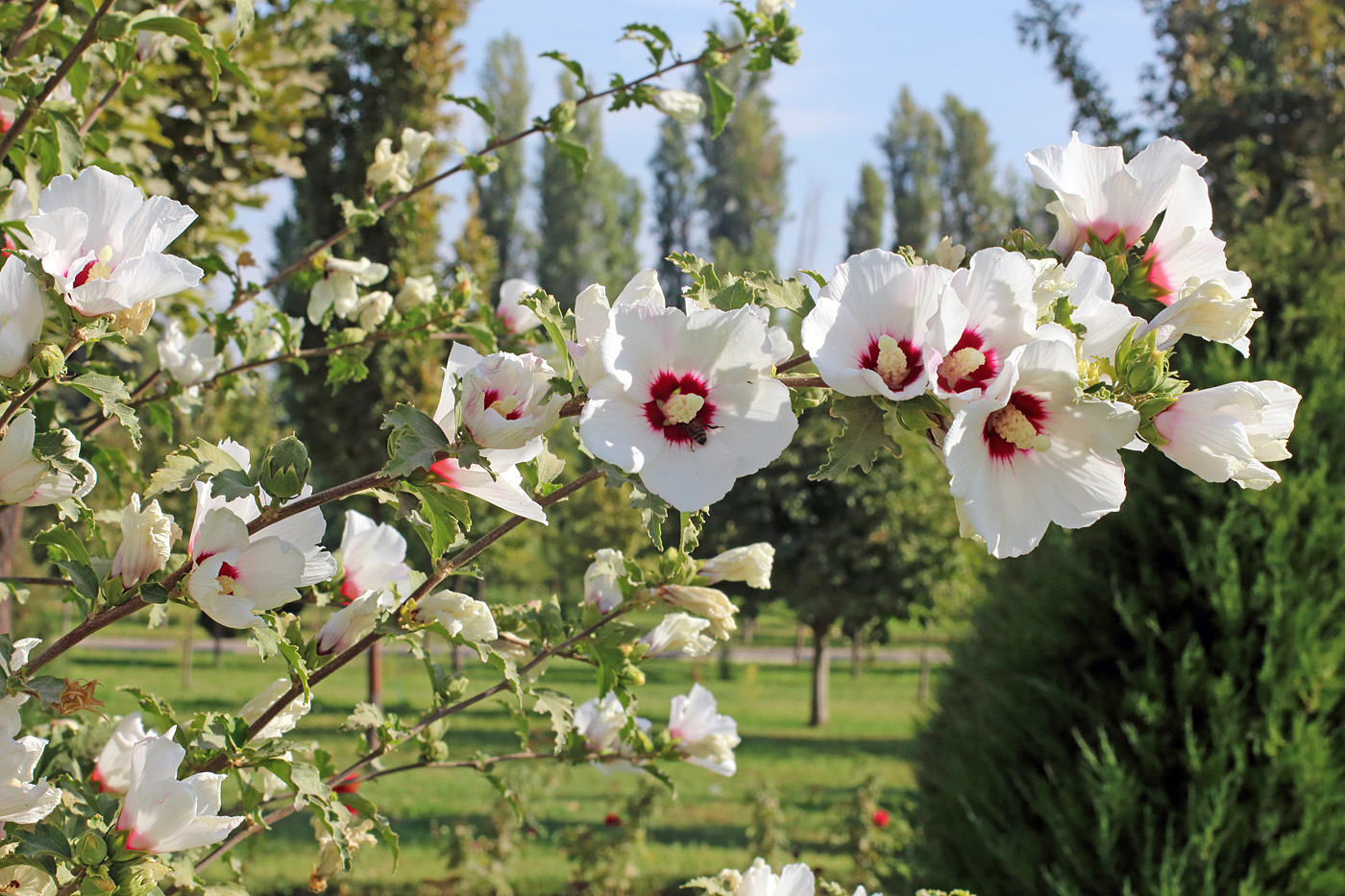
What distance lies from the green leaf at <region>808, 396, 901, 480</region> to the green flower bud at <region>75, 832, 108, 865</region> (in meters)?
0.81

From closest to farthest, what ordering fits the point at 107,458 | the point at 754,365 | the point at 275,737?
the point at 754,365, the point at 275,737, the point at 107,458

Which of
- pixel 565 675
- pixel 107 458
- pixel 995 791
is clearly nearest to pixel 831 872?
pixel 995 791

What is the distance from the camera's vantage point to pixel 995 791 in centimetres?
306

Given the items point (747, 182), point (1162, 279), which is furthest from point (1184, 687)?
point (747, 182)

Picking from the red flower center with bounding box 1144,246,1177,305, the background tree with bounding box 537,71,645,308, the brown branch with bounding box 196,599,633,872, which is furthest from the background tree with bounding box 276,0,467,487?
the background tree with bounding box 537,71,645,308

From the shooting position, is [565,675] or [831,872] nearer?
[831,872]

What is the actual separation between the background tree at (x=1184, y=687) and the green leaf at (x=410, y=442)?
2390 millimetres

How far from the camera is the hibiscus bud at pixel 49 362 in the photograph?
93 cm

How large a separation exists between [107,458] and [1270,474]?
1.89 m

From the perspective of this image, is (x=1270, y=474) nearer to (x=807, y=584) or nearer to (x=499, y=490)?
(x=499, y=490)

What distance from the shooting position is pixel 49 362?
0.94 m

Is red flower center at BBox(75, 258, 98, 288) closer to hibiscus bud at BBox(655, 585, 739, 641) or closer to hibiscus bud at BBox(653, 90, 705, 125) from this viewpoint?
hibiscus bud at BBox(655, 585, 739, 641)

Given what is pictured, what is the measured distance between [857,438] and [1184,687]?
7.71 feet

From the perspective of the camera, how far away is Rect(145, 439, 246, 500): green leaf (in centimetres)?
97
